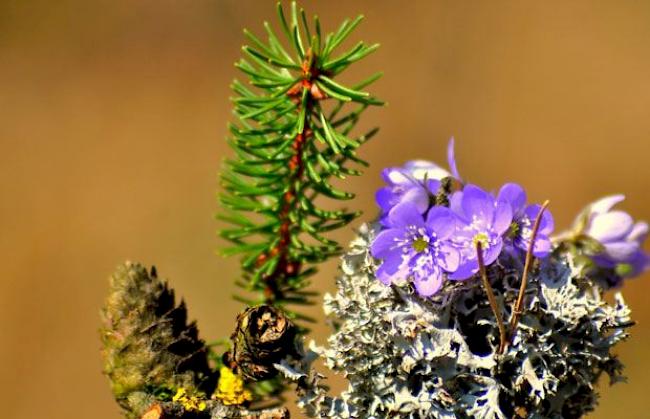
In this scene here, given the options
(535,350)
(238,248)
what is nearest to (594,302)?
(535,350)

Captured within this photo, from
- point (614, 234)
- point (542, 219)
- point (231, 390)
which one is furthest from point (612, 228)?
point (231, 390)

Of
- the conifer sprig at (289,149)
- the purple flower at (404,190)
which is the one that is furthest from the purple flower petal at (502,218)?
the conifer sprig at (289,149)

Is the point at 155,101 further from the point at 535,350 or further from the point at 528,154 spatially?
the point at 535,350

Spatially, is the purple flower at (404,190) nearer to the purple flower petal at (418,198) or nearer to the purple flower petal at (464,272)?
the purple flower petal at (418,198)

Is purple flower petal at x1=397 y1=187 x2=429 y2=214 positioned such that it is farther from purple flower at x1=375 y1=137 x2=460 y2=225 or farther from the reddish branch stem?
the reddish branch stem

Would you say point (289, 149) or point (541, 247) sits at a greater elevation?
point (289, 149)

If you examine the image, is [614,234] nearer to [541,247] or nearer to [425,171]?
[541,247]

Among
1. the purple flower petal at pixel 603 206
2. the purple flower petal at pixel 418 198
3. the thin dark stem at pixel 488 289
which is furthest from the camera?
the purple flower petal at pixel 603 206
